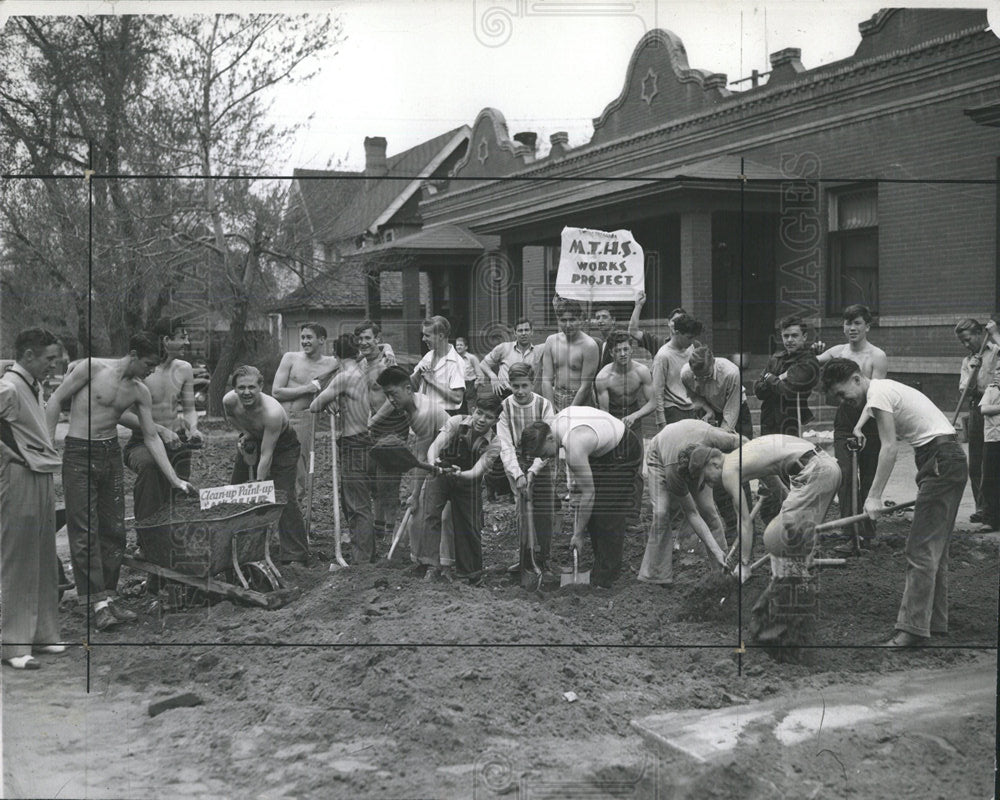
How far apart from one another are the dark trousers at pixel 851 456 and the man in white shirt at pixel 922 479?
33 centimetres

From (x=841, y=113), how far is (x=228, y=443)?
5804mm

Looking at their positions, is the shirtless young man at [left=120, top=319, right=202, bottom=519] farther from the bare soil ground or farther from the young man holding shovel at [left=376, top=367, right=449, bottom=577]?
the young man holding shovel at [left=376, top=367, right=449, bottom=577]

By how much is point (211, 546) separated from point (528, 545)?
6.78 feet

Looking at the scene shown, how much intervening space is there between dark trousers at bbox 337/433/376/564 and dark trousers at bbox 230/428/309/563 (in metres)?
0.38

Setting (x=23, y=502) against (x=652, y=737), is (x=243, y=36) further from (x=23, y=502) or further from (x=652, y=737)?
(x=652, y=737)

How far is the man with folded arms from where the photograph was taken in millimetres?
5176

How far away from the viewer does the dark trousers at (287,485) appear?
6641 millimetres

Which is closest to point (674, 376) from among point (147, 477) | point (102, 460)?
point (147, 477)

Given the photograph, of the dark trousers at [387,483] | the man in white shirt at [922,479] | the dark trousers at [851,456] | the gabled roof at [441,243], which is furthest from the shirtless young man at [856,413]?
the dark trousers at [387,483]

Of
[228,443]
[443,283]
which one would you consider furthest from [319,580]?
[443,283]

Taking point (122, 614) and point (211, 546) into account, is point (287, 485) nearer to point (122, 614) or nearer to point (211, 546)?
point (211, 546)

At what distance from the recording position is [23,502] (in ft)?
17.1

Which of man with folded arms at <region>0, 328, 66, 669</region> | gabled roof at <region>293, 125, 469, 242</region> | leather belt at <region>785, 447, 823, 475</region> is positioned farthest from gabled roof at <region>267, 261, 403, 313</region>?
leather belt at <region>785, 447, 823, 475</region>

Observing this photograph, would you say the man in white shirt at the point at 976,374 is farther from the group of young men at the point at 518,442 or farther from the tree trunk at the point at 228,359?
the tree trunk at the point at 228,359
